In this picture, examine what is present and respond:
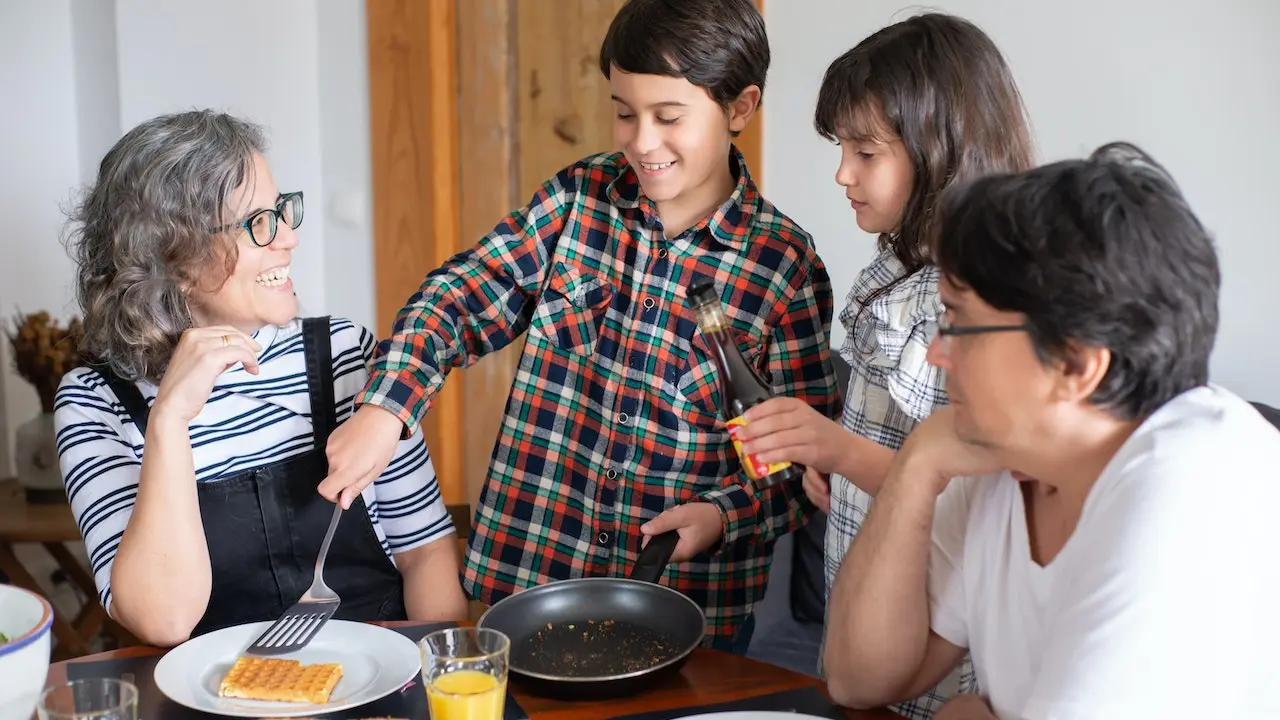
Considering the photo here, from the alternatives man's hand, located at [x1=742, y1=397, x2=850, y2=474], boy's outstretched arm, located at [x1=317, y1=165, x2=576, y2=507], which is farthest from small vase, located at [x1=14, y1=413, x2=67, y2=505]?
man's hand, located at [x1=742, y1=397, x2=850, y2=474]

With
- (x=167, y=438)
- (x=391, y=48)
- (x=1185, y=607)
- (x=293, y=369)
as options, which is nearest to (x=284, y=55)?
Answer: (x=391, y=48)

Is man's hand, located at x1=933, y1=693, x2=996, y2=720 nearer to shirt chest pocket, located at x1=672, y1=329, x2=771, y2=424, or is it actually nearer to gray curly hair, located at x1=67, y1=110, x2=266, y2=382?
shirt chest pocket, located at x1=672, y1=329, x2=771, y2=424

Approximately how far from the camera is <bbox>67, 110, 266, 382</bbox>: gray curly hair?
186 cm

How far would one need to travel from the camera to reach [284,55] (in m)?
3.59

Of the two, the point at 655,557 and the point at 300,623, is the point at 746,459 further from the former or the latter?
the point at 300,623

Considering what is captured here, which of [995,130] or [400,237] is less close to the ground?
[995,130]

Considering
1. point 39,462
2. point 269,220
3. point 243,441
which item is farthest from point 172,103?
point 243,441

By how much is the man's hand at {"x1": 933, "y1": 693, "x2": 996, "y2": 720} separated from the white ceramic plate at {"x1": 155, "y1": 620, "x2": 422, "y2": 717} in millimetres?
619

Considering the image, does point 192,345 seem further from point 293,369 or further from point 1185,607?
point 1185,607

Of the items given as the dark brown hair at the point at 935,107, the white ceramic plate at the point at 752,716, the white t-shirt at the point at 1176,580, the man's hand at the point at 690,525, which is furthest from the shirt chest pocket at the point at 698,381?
the white t-shirt at the point at 1176,580

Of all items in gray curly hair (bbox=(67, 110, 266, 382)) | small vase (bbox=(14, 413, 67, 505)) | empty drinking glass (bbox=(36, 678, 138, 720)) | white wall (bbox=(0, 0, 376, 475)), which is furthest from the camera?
white wall (bbox=(0, 0, 376, 475))

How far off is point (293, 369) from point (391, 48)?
184cm

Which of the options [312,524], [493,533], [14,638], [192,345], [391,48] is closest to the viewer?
[14,638]

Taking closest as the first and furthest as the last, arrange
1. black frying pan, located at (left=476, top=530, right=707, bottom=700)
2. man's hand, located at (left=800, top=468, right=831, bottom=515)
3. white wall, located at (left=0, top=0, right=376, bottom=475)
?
black frying pan, located at (left=476, top=530, right=707, bottom=700), man's hand, located at (left=800, top=468, right=831, bottom=515), white wall, located at (left=0, top=0, right=376, bottom=475)
